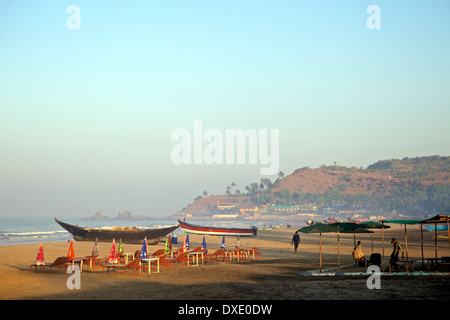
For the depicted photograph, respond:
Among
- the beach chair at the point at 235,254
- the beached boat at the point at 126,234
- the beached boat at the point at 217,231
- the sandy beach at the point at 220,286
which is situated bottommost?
the beached boat at the point at 217,231

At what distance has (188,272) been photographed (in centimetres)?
1708

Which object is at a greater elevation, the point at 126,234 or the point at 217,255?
the point at 217,255

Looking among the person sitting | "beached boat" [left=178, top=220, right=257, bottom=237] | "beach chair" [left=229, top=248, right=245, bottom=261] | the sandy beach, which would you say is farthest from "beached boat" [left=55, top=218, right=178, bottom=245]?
the person sitting

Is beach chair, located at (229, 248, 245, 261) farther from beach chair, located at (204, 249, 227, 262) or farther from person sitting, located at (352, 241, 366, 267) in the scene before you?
person sitting, located at (352, 241, 366, 267)

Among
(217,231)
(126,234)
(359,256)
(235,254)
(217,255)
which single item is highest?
(359,256)

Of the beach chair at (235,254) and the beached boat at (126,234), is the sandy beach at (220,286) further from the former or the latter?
the beached boat at (126,234)

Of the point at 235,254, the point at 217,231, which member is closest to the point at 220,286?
the point at 235,254

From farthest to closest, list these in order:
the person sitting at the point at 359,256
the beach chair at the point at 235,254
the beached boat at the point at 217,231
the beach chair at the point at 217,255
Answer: the beached boat at the point at 217,231 → the beach chair at the point at 235,254 → the beach chair at the point at 217,255 → the person sitting at the point at 359,256

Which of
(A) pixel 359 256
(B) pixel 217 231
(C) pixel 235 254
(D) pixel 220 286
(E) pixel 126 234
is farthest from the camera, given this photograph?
(B) pixel 217 231

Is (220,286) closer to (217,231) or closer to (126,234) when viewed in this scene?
(126,234)

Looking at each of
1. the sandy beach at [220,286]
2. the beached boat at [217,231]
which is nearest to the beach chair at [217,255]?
the sandy beach at [220,286]

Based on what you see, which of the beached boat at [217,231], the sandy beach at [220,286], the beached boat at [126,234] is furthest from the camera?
the beached boat at [217,231]
